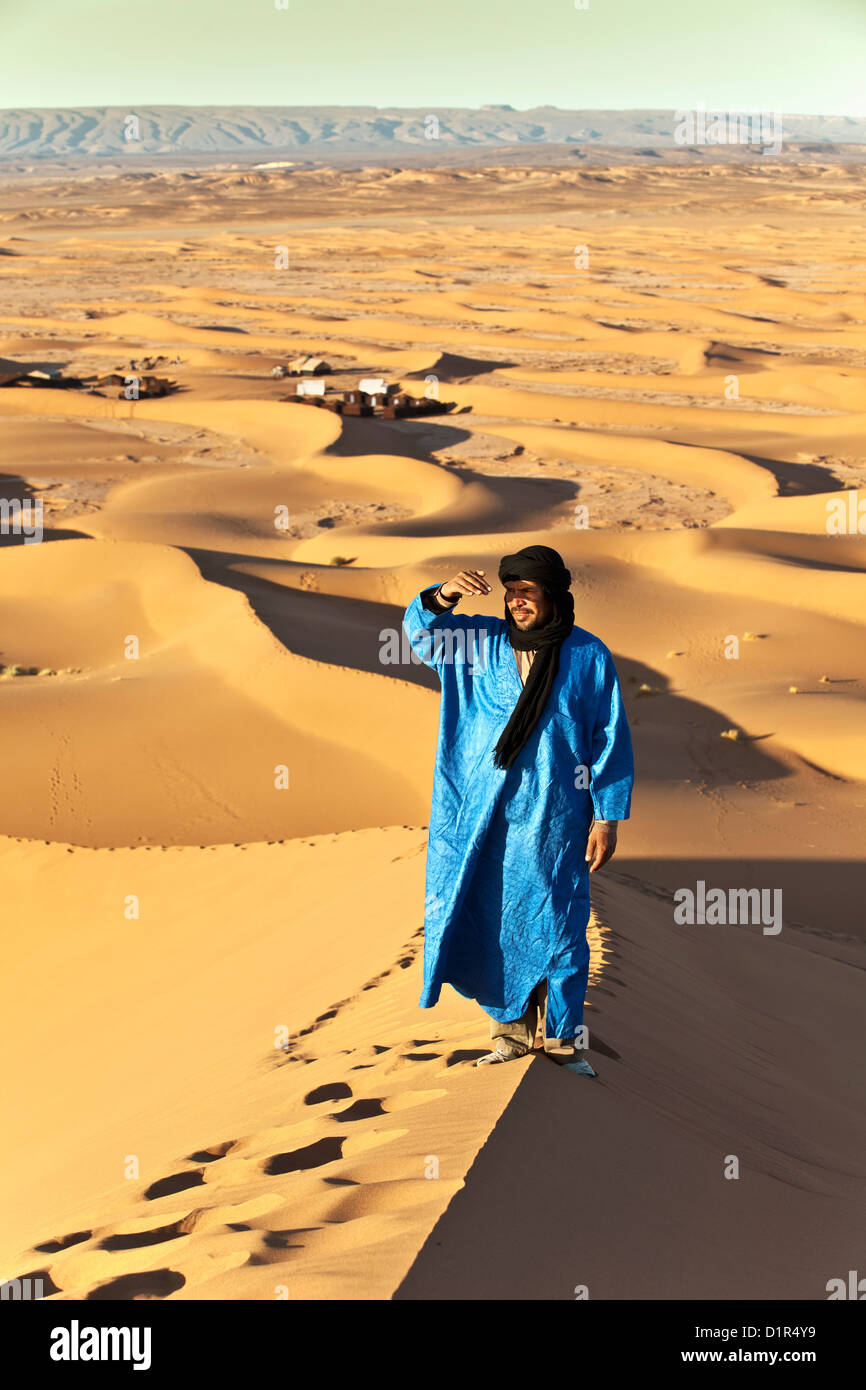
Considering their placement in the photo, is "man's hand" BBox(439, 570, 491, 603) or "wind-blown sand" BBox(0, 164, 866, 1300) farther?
"man's hand" BBox(439, 570, 491, 603)

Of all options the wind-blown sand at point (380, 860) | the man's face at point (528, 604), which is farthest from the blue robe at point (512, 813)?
the wind-blown sand at point (380, 860)

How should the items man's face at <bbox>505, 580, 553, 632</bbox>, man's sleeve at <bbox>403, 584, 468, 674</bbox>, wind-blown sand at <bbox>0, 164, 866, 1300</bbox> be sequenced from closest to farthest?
1. wind-blown sand at <bbox>0, 164, 866, 1300</bbox>
2. man's face at <bbox>505, 580, 553, 632</bbox>
3. man's sleeve at <bbox>403, 584, 468, 674</bbox>

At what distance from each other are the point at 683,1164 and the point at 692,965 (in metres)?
2.71

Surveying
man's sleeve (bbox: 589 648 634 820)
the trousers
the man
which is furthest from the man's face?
the trousers

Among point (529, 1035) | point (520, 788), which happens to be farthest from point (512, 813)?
point (529, 1035)

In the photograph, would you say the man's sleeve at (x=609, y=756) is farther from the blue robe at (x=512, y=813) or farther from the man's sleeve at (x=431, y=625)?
the man's sleeve at (x=431, y=625)

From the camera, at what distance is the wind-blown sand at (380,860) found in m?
3.37

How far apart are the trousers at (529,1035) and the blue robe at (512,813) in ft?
0.28

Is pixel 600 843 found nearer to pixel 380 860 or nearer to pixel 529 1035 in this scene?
pixel 529 1035

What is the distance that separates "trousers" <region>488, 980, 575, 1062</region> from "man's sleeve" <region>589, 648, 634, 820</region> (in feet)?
2.16

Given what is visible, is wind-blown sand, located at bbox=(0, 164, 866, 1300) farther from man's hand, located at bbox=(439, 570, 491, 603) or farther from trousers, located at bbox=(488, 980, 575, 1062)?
man's hand, located at bbox=(439, 570, 491, 603)

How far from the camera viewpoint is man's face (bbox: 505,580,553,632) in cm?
371

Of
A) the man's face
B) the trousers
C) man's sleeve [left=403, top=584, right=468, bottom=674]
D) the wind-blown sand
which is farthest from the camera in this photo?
the trousers
